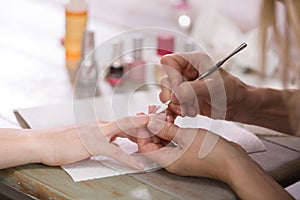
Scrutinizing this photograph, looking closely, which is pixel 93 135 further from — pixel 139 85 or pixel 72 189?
pixel 139 85

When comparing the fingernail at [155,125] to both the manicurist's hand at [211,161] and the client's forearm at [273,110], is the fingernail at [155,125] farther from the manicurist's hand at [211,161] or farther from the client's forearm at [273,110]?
the client's forearm at [273,110]

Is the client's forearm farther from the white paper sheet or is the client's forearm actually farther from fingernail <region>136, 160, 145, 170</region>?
fingernail <region>136, 160, 145, 170</region>

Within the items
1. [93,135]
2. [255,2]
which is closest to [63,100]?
[93,135]

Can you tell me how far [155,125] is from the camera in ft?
3.80

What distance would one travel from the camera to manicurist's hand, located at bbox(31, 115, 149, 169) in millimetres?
1145

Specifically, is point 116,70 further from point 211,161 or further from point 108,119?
point 211,161

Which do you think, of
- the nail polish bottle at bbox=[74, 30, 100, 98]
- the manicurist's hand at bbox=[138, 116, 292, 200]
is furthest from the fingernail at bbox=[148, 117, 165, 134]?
the nail polish bottle at bbox=[74, 30, 100, 98]

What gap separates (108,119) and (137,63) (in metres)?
0.47

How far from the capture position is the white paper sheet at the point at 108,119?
1145 mm

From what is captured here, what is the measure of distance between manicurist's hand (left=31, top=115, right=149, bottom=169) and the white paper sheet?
0.02 meters

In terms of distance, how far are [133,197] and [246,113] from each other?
40 cm

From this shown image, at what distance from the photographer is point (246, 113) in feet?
4.48

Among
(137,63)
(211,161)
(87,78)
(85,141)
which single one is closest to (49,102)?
(87,78)

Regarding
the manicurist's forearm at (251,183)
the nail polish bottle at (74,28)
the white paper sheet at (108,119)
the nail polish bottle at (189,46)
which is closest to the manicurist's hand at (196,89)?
the white paper sheet at (108,119)
